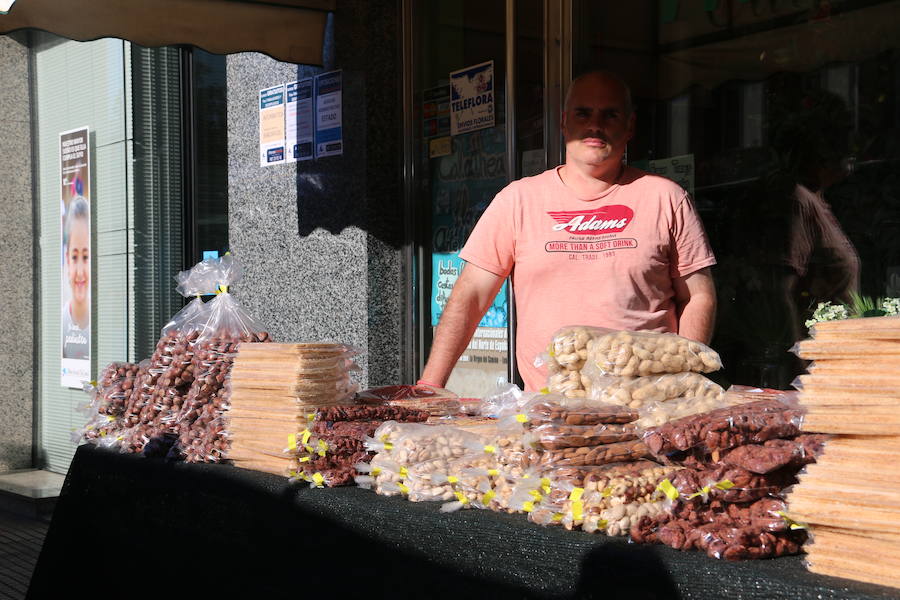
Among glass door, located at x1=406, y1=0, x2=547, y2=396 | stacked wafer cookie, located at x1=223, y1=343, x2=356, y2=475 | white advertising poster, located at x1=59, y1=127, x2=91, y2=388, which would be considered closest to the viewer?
stacked wafer cookie, located at x1=223, y1=343, x2=356, y2=475

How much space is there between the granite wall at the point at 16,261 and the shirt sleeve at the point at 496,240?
277 inches

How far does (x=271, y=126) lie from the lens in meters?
6.76

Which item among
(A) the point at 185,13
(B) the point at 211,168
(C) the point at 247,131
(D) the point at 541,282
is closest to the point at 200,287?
(D) the point at 541,282

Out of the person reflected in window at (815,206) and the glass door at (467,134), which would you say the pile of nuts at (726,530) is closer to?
the person reflected in window at (815,206)

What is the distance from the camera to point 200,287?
3.76 meters

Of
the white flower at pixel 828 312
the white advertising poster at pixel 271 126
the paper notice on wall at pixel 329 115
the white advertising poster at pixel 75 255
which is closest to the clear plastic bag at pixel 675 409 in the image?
the white flower at pixel 828 312

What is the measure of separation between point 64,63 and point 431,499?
823 cm

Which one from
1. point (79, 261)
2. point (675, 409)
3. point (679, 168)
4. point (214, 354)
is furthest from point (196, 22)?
point (675, 409)

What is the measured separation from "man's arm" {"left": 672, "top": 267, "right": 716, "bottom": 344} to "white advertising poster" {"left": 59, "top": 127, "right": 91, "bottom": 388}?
6721 millimetres

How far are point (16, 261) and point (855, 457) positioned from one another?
9.19 metres

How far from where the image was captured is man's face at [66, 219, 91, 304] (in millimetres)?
9109

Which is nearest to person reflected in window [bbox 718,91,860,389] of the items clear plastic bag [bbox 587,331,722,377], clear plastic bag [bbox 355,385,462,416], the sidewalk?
clear plastic bag [bbox 355,385,462,416]

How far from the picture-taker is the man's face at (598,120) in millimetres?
3475

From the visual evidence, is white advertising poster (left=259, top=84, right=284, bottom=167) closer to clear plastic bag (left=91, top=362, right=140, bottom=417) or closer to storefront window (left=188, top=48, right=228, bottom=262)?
storefront window (left=188, top=48, right=228, bottom=262)
